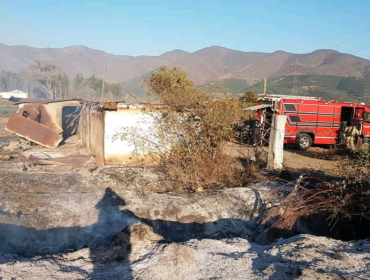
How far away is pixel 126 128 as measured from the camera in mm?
11883

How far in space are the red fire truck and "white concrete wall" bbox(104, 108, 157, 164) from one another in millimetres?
6221

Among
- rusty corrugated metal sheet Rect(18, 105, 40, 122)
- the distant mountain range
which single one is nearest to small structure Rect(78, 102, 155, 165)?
rusty corrugated metal sheet Rect(18, 105, 40, 122)

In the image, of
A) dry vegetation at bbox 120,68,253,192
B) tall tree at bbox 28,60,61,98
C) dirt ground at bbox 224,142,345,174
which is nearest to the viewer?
dry vegetation at bbox 120,68,253,192

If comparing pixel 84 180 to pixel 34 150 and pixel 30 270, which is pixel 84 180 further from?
pixel 34 150

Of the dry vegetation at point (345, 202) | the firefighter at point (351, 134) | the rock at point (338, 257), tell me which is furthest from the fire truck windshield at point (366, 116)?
the rock at point (338, 257)

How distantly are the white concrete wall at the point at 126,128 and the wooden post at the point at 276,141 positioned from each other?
12.9 feet

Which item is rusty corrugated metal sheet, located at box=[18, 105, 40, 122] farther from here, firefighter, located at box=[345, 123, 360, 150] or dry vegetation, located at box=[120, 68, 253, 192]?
firefighter, located at box=[345, 123, 360, 150]

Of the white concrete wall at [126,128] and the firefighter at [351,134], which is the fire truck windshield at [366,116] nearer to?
the firefighter at [351,134]

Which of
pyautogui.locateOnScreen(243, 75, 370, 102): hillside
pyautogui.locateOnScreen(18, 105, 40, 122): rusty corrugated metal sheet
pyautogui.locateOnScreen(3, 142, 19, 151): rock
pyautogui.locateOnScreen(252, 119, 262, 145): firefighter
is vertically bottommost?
pyautogui.locateOnScreen(3, 142, 19, 151): rock

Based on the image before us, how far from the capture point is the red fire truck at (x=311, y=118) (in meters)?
16.2

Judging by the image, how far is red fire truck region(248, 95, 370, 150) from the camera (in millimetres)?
16234

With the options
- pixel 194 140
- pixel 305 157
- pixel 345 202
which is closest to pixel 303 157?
pixel 305 157

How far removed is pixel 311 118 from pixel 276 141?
6.42m

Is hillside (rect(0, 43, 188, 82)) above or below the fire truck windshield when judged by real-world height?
above
